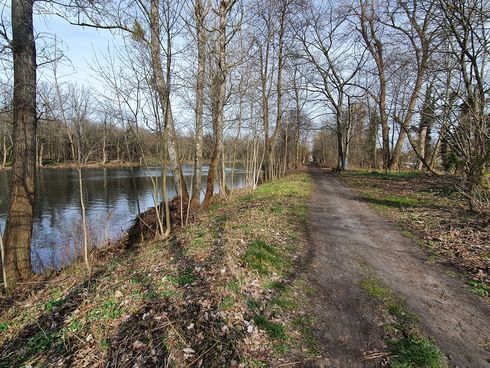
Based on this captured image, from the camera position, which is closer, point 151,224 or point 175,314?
point 175,314

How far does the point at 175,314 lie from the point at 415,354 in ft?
8.75

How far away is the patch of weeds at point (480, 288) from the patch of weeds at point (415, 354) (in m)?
1.61

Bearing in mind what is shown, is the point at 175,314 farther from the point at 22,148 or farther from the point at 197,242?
the point at 22,148

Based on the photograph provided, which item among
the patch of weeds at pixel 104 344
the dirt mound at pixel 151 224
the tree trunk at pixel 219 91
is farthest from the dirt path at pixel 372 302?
the tree trunk at pixel 219 91

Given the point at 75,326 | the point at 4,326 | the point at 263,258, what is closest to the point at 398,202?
the point at 263,258

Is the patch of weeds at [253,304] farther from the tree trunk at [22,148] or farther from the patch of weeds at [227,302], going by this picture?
the tree trunk at [22,148]

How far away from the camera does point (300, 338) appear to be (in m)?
3.26

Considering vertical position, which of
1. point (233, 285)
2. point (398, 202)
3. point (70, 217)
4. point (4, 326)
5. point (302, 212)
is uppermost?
point (398, 202)

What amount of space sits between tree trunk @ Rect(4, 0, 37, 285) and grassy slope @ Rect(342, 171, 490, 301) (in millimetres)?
8092

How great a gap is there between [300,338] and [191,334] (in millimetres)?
1224

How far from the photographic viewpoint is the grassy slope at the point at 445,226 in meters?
4.91

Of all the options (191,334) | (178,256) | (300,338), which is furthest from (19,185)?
(300,338)

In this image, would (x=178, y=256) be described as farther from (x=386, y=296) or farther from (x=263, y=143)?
(x=263, y=143)

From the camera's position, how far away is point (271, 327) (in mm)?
3406
